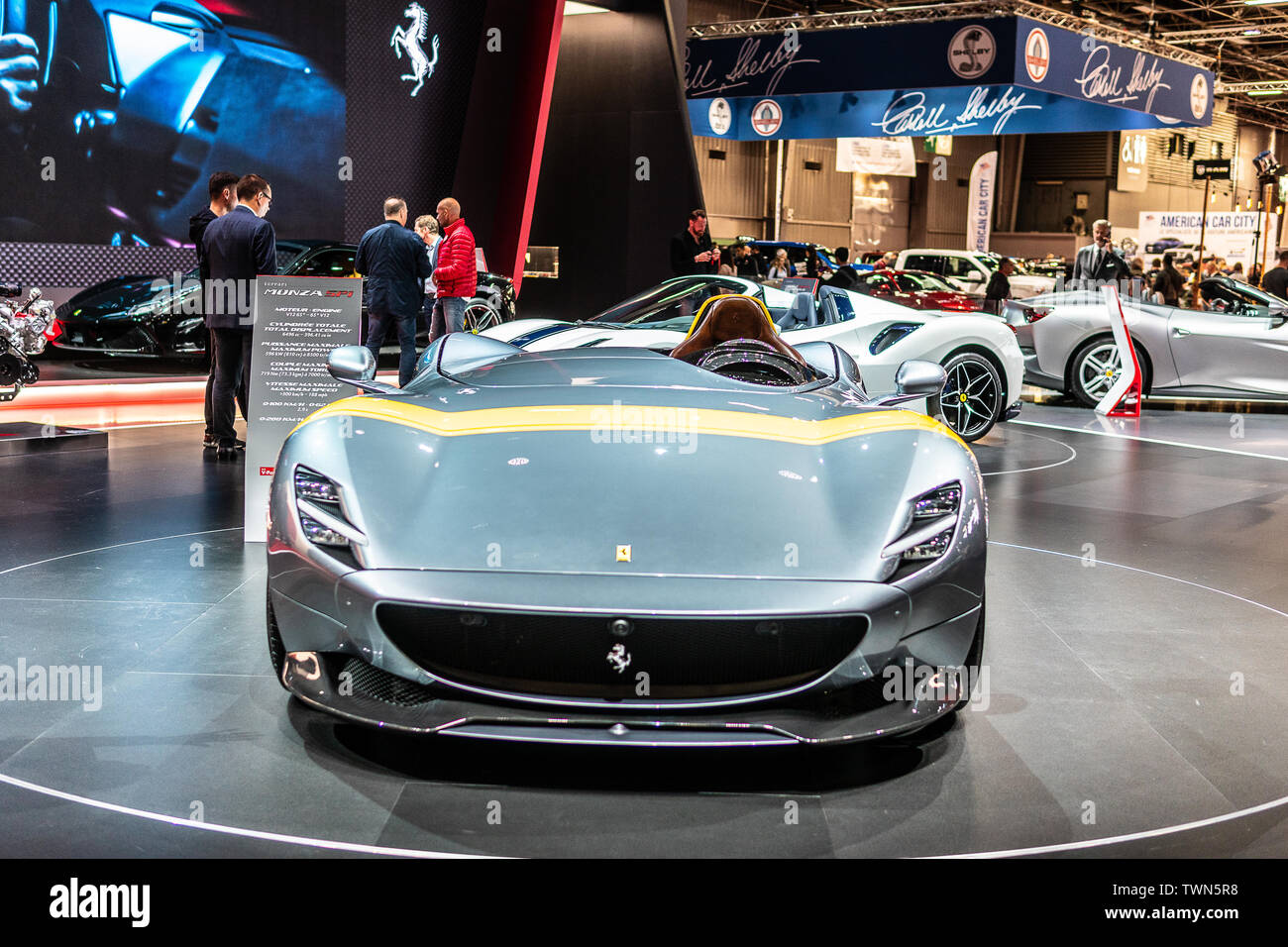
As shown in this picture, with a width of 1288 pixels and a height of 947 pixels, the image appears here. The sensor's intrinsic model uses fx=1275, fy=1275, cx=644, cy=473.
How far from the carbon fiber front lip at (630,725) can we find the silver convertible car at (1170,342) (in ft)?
30.1

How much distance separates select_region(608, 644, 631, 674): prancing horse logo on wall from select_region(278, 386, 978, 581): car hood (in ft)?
0.55

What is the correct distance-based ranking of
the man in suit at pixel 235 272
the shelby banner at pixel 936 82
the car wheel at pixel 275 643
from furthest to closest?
the shelby banner at pixel 936 82
the man in suit at pixel 235 272
the car wheel at pixel 275 643

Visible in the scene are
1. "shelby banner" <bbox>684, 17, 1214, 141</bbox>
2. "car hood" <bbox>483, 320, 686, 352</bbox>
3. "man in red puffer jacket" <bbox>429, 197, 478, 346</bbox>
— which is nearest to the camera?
"car hood" <bbox>483, 320, 686, 352</bbox>

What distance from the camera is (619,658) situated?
2.58 metres

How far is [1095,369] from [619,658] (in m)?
9.67

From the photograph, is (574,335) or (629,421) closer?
(629,421)

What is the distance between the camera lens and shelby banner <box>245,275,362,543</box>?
5.56 m

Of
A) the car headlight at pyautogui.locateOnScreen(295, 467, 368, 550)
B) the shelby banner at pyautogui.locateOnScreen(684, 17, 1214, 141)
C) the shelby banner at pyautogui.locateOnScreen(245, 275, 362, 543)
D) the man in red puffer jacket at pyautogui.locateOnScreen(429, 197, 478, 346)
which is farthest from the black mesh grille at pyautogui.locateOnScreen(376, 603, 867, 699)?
the shelby banner at pyautogui.locateOnScreen(684, 17, 1214, 141)
